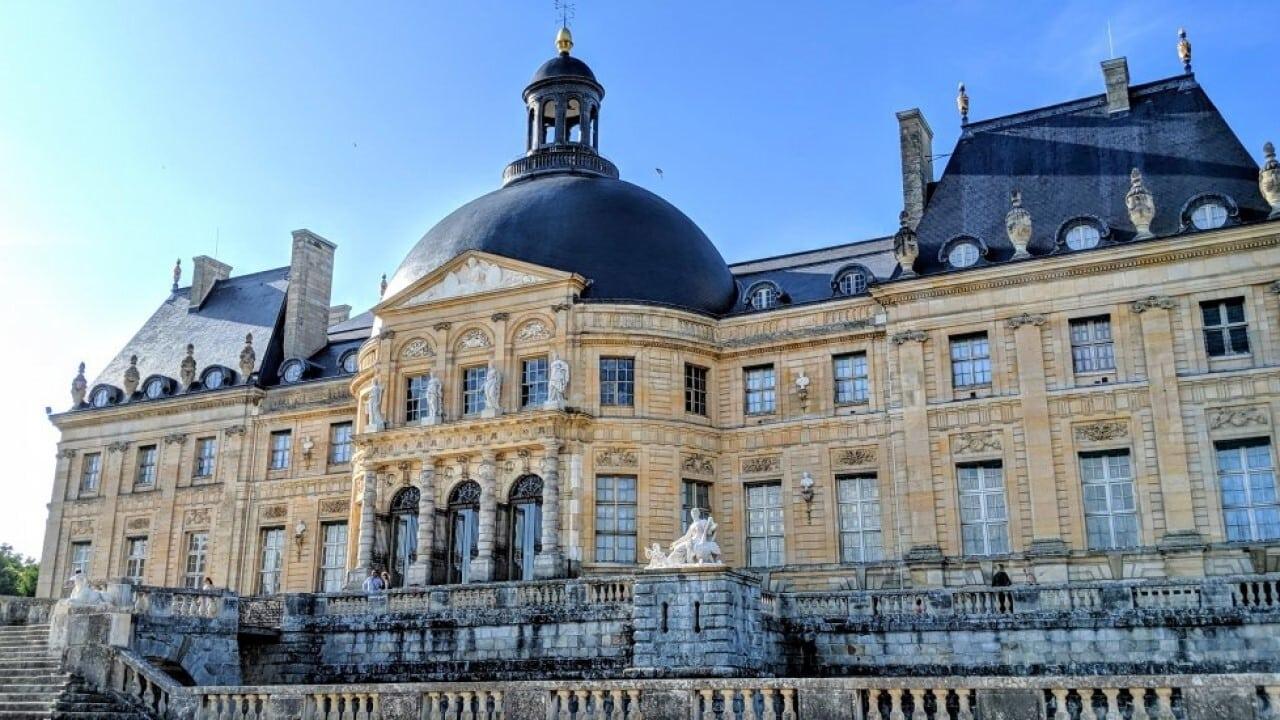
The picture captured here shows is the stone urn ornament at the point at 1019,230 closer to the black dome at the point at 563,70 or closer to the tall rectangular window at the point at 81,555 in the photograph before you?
the black dome at the point at 563,70

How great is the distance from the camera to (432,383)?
3084 centimetres

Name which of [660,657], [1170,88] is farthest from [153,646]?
[1170,88]

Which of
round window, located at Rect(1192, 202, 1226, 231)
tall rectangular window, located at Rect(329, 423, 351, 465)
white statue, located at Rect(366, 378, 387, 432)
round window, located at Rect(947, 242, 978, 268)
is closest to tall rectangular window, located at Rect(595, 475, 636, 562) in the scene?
white statue, located at Rect(366, 378, 387, 432)

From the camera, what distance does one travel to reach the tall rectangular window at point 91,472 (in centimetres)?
3884

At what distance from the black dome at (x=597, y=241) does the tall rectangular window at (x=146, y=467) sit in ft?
35.4

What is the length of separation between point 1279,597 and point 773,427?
13.1 meters

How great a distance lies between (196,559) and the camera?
120 feet

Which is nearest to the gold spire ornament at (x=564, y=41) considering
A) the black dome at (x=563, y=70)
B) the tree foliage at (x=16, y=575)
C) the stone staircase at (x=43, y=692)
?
the black dome at (x=563, y=70)

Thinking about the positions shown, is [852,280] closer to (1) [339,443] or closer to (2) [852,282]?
(2) [852,282]

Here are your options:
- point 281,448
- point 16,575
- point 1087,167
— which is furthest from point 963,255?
point 16,575

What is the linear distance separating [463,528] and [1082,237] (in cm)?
1615

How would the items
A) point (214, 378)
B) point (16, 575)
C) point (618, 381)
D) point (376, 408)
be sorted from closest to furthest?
point (618, 381) → point (376, 408) → point (214, 378) → point (16, 575)

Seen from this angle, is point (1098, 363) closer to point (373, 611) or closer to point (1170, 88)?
point (1170, 88)

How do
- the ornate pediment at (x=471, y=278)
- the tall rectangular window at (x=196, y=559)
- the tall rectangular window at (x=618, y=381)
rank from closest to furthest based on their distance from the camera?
the tall rectangular window at (x=618, y=381) < the ornate pediment at (x=471, y=278) < the tall rectangular window at (x=196, y=559)
